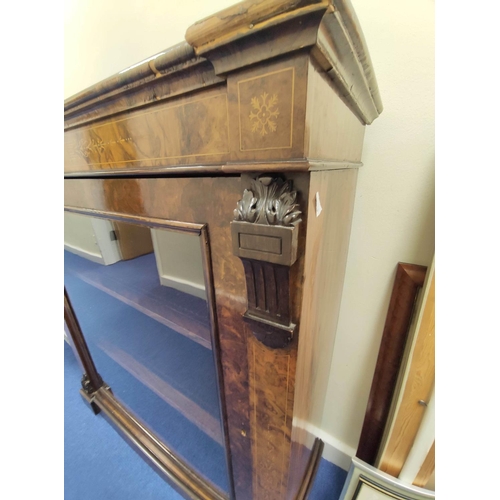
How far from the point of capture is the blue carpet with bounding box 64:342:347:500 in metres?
0.89

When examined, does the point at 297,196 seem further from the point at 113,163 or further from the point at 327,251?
the point at 113,163

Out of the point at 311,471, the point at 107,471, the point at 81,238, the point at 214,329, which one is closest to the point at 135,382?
the point at 107,471

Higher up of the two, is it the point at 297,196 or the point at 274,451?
the point at 297,196

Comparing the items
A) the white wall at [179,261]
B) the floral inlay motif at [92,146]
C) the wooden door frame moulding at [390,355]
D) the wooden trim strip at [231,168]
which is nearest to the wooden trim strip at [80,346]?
the white wall at [179,261]

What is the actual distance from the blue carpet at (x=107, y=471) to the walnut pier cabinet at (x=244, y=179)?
0.31 metres

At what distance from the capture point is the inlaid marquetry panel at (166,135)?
0.29 m

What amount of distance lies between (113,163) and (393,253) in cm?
69

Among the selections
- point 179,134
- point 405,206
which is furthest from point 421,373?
point 179,134

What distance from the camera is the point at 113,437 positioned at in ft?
3.63

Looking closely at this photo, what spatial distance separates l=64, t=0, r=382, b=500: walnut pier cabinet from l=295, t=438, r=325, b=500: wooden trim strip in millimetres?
21

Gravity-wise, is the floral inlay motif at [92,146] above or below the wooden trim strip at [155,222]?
above

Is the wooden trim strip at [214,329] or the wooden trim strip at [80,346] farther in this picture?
the wooden trim strip at [80,346]

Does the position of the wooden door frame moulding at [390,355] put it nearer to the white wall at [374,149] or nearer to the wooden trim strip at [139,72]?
the white wall at [374,149]

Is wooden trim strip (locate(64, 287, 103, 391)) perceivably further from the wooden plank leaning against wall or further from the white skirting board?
the wooden plank leaning against wall
